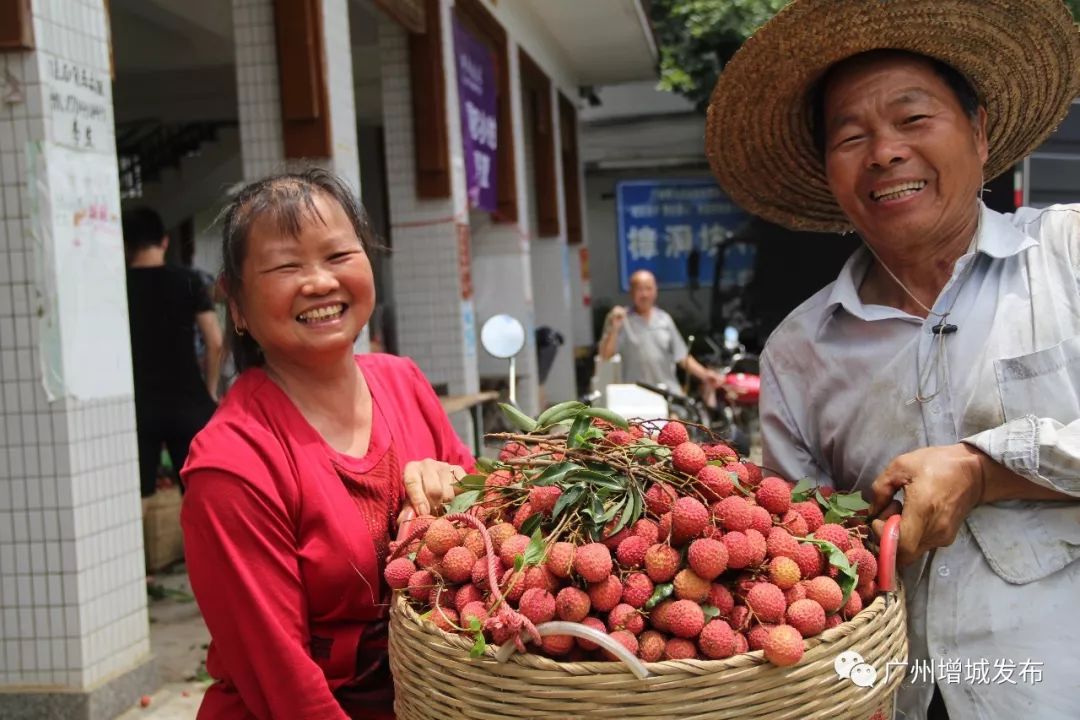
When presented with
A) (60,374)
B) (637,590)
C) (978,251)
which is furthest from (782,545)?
(60,374)

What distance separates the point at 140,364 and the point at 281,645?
454cm

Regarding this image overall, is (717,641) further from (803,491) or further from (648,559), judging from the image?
(803,491)

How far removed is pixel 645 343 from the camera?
7875mm

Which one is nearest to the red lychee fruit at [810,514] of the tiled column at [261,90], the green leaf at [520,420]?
the green leaf at [520,420]

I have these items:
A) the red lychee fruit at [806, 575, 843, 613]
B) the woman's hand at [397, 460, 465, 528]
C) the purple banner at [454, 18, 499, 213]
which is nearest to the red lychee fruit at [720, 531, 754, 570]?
the red lychee fruit at [806, 575, 843, 613]

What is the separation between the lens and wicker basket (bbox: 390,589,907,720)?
4.51ft

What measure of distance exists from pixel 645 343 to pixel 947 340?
5.96 metres

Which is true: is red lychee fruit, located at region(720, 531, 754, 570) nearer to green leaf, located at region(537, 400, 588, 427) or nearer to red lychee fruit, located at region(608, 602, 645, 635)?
red lychee fruit, located at region(608, 602, 645, 635)

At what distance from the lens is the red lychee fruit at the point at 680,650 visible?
1423 mm

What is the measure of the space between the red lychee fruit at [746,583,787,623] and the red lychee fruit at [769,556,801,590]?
0.04 metres

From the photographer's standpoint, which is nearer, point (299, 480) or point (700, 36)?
point (299, 480)

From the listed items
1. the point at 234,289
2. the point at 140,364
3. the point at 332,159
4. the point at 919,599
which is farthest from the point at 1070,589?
the point at 140,364

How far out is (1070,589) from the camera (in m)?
1.83

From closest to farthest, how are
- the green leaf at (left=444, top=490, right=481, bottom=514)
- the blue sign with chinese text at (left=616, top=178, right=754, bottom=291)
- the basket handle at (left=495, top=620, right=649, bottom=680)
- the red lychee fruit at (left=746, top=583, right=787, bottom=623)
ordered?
the basket handle at (left=495, top=620, right=649, bottom=680) → the red lychee fruit at (left=746, top=583, right=787, bottom=623) → the green leaf at (left=444, top=490, right=481, bottom=514) → the blue sign with chinese text at (left=616, top=178, right=754, bottom=291)
